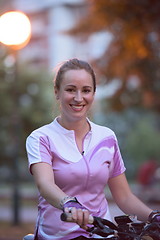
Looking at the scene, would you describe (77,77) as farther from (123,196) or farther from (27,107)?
(27,107)

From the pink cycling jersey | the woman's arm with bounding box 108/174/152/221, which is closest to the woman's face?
the pink cycling jersey

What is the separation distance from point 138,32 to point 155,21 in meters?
0.68

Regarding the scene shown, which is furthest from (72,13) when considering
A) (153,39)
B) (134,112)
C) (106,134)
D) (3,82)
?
(106,134)

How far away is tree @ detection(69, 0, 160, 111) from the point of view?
40.7 ft

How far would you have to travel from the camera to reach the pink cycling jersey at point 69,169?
321 centimetres

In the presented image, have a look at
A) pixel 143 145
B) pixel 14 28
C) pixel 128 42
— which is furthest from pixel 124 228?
pixel 143 145

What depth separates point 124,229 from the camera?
2865 millimetres

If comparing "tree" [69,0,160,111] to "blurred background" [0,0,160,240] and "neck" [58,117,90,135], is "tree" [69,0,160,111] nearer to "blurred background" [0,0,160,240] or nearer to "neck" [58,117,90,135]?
"blurred background" [0,0,160,240]

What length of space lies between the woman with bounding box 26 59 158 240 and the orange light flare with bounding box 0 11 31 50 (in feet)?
29.8

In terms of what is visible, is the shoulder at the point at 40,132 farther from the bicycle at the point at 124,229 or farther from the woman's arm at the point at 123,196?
the bicycle at the point at 124,229

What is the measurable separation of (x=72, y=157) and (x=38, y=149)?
20 cm

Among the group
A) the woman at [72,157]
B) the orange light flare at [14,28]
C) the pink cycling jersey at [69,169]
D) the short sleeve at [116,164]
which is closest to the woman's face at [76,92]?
the woman at [72,157]

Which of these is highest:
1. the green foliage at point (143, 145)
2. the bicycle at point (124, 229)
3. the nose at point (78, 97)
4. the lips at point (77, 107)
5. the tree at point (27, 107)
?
the green foliage at point (143, 145)

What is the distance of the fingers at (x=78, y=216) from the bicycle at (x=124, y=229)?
0.05 m
